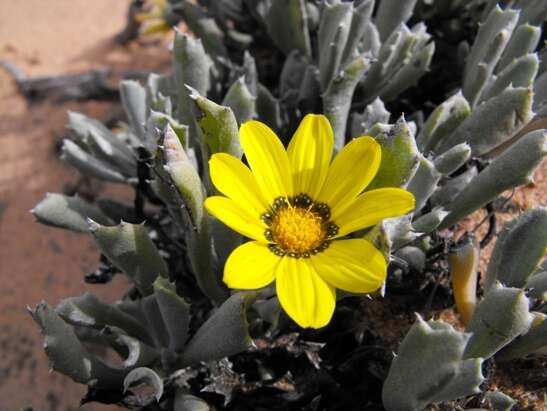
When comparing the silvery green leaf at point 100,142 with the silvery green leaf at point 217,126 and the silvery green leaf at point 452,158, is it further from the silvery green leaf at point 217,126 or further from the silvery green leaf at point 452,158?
the silvery green leaf at point 452,158

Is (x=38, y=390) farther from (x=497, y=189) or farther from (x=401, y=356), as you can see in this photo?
(x=497, y=189)

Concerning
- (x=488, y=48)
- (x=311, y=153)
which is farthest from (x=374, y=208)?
(x=488, y=48)

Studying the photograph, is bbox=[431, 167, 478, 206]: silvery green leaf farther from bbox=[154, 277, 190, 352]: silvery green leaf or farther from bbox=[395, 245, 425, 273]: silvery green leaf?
bbox=[154, 277, 190, 352]: silvery green leaf

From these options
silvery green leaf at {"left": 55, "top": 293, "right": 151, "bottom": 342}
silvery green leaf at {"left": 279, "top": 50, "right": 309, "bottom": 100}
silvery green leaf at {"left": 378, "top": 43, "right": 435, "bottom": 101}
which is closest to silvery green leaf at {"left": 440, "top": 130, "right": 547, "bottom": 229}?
silvery green leaf at {"left": 378, "top": 43, "right": 435, "bottom": 101}

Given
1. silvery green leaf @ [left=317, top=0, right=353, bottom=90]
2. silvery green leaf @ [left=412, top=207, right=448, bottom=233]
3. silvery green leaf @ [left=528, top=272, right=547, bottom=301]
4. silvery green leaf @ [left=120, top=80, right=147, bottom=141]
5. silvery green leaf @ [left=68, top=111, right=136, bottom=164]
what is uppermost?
silvery green leaf @ [left=317, top=0, right=353, bottom=90]

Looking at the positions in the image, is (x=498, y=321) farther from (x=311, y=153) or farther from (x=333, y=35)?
(x=333, y=35)

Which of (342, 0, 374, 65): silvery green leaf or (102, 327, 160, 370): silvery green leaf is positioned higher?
(342, 0, 374, 65): silvery green leaf
